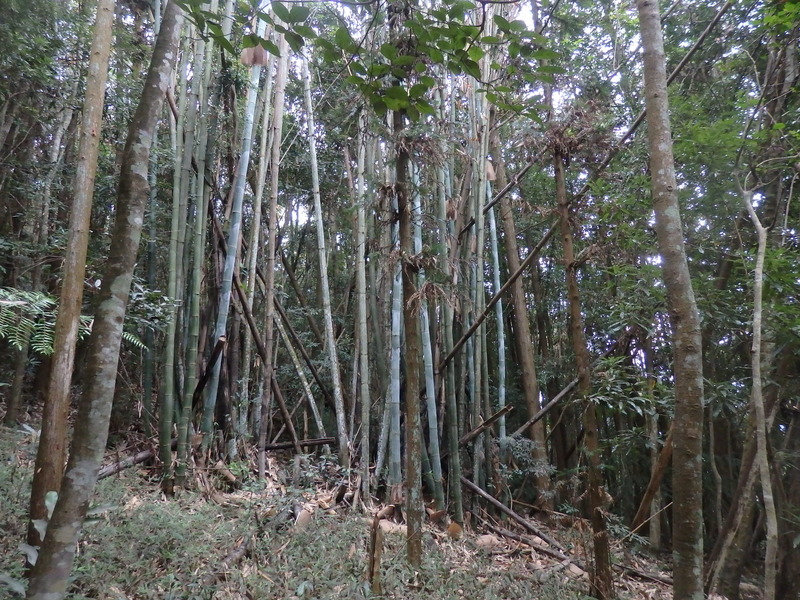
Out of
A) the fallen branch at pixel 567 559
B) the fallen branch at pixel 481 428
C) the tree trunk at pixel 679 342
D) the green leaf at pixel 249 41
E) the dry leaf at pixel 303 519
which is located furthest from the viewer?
the fallen branch at pixel 481 428

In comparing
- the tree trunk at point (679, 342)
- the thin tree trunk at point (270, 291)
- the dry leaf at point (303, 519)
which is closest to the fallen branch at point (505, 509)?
the dry leaf at point (303, 519)

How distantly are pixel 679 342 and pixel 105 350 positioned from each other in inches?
81.1

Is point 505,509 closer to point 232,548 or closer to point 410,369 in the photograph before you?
point 410,369

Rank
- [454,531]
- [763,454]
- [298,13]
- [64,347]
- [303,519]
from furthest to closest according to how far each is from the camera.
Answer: [454,531] → [303,519] → [763,454] → [64,347] → [298,13]

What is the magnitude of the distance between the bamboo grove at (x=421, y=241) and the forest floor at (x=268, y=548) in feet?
0.83

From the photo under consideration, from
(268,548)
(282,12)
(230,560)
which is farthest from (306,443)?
(282,12)

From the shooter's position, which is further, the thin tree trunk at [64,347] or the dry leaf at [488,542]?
the dry leaf at [488,542]

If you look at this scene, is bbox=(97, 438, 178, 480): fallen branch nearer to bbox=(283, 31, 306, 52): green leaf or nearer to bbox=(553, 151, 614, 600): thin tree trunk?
bbox=(553, 151, 614, 600): thin tree trunk

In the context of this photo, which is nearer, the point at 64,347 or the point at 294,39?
the point at 294,39

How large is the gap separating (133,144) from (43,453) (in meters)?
1.30

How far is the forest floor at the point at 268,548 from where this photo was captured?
2459 mm

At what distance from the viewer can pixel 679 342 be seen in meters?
2.02

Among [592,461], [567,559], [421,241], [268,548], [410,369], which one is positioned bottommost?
[567,559]

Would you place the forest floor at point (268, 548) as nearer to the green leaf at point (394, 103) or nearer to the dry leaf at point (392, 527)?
the dry leaf at point (392, 527)
